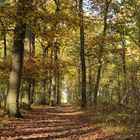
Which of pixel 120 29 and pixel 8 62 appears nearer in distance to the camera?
pixel 8 62

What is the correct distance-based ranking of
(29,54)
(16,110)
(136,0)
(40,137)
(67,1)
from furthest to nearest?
1. (67,1)
2. (136,0)
3. (29,54)
4. (16,110)
5. (40,137)

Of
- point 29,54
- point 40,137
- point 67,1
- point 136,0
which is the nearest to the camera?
point 40,137

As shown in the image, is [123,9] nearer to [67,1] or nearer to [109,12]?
[109,12]

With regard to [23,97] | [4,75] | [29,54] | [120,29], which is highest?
[120,29]

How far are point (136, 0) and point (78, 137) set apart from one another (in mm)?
19097

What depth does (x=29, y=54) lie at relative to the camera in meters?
27.2

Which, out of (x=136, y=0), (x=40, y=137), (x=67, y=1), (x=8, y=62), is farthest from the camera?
(x=67, y=1)

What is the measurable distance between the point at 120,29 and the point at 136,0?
139 inches

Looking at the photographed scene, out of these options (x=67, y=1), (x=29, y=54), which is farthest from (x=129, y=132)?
(x=67, y=1)

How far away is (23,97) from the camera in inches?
1005

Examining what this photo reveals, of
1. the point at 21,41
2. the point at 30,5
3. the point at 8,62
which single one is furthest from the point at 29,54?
the point at 30,5

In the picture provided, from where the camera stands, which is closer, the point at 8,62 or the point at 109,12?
the point at 8,62

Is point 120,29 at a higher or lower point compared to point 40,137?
higher

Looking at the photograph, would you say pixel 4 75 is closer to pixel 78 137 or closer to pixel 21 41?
pixel 21 41
